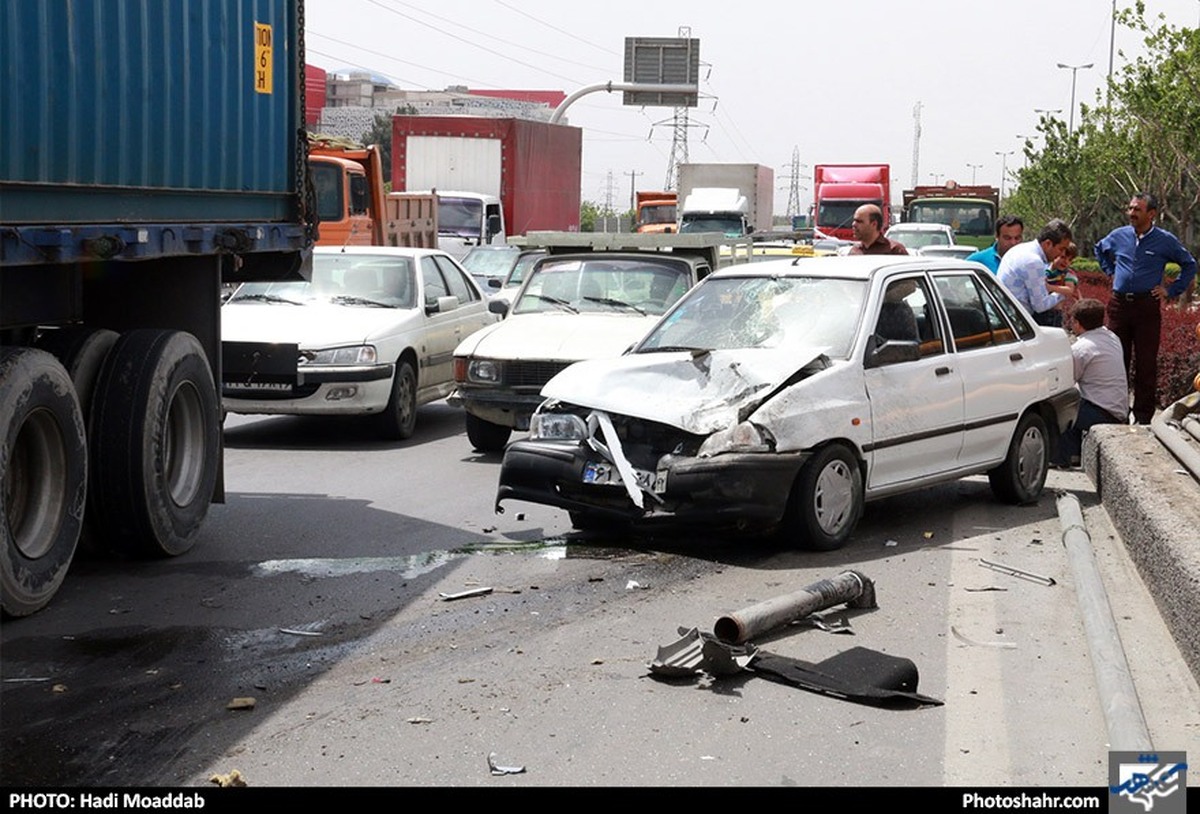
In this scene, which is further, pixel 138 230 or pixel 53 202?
pixel 138 230

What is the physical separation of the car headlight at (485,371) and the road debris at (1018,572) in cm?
468

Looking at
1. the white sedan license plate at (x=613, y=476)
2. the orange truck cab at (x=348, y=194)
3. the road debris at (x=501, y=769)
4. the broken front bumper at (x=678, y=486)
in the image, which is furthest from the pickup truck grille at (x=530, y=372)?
the orange truck cab at (x=348, y=194)

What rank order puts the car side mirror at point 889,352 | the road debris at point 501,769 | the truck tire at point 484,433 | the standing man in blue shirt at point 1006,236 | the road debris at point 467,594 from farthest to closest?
1. the standing man in blue shirt at point 1006,236
2. the truck tire at point 484,433
3. the car side mirror at point 889,352
4. the road debris at point 467,594
5. the road debris at point 501,769

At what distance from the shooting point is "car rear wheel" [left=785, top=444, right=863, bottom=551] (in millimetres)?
8664

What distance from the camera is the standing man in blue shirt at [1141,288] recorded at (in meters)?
13.1

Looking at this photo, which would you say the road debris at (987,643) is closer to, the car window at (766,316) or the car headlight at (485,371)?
the car window at (766,316)

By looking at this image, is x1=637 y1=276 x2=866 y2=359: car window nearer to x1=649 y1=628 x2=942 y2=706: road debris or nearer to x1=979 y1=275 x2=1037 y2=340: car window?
x1=979 y1=275 x2=1037 y2=340: car window

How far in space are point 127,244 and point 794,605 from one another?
3.41 m

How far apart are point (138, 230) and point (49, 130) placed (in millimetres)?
781

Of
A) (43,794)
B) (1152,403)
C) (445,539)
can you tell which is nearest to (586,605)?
(445,539)

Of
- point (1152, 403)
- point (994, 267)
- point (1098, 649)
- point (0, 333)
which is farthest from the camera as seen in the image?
point (994, 267)

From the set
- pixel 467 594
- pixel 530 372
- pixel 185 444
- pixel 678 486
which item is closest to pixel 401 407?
pixel 530 372

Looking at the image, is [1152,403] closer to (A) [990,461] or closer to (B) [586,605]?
(A) [990,461]

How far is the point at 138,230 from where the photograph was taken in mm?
7660
